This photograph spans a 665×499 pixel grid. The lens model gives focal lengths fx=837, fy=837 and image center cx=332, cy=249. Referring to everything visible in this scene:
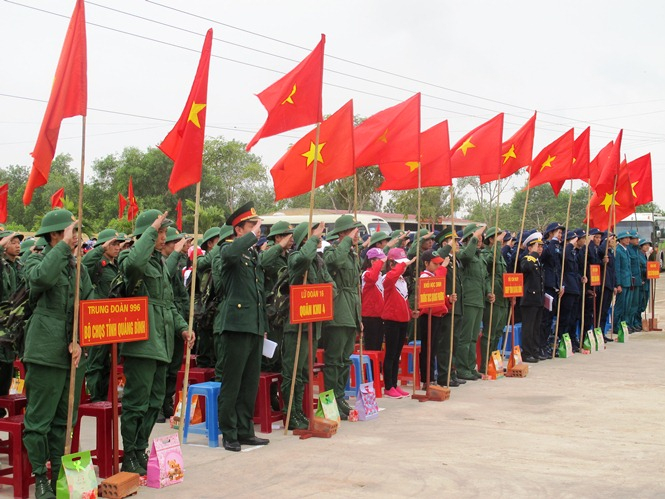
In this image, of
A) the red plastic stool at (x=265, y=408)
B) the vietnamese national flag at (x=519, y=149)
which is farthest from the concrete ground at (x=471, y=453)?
the vietnamese national flag at (x=519, y=149)

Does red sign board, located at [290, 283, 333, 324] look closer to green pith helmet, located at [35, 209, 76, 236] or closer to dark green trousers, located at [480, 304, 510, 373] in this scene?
green pith helmet, located at [35, 209, 76, 236]

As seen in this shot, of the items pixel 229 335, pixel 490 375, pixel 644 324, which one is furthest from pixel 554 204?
pixel 229 335

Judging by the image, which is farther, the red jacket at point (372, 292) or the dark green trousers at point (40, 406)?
the red jacket at point (372, 292)

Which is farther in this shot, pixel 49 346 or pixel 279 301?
pixel 279 301

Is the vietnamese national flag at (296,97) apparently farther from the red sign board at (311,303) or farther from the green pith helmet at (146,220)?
the green pith helmet at (146,220)

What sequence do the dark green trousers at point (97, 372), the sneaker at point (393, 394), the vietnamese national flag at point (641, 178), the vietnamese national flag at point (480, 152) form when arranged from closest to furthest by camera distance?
the dark green trousers at point (97, 372)
the sneaker at point (393, 394)
the vietnamese national flag at point (480, 152)
the vietnamese national flag at point (641, 178)

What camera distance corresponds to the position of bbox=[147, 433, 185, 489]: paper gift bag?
6.17 metres

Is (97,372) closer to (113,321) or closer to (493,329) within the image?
(113,321)

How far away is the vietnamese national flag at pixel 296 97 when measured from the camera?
788 cm

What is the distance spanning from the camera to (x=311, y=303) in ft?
25.8

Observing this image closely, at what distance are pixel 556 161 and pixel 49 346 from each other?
9247mm

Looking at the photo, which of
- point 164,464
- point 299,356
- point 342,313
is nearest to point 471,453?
point 299,356

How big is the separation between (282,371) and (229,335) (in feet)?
3.51

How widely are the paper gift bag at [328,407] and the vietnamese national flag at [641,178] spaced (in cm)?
937
